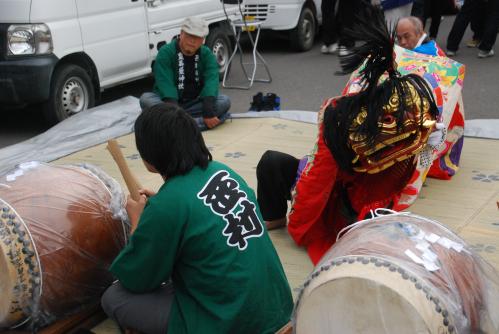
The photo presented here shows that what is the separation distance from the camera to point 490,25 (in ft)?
25.2

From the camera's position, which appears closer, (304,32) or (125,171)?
(125,171)

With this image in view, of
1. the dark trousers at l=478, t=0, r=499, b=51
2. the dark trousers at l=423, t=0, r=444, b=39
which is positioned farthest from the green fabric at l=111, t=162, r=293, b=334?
the dark trousers at l=423, t=0, r=444, b=39

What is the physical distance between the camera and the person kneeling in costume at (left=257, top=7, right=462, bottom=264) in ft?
8.45

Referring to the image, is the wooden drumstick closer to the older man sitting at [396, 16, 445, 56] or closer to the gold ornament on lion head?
the gold ornament on lion head

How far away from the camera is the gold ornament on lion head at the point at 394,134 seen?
2.56 metres

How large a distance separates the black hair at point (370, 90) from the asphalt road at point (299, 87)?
3.37m

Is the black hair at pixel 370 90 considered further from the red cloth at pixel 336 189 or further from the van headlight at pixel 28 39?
the van headlight at pixel 28 39

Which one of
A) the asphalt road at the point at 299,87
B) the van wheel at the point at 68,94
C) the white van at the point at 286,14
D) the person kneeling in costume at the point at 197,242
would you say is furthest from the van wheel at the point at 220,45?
the person kneeling in costume at the point at 197,242

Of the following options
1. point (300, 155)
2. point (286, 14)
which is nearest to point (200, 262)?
point (300, 155)

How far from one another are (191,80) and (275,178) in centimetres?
224

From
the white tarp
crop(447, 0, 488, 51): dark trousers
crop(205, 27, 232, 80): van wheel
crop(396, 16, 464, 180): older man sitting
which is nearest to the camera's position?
crop(396, 16, 464, 180): older man sitting

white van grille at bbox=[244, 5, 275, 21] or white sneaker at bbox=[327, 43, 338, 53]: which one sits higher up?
white van grille at bbox=[244, 5, 275, 21]

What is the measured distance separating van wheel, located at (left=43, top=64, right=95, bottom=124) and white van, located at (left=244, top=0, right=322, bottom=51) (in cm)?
285

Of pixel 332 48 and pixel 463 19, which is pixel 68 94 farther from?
pixel 463 19
